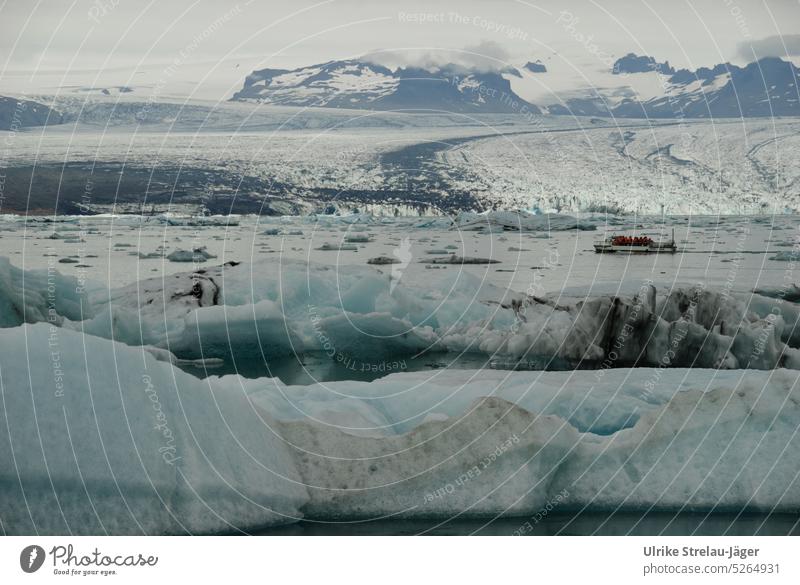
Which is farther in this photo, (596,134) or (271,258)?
(596,134)

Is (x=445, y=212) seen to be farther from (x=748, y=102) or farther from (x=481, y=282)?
(x=748, y=102)

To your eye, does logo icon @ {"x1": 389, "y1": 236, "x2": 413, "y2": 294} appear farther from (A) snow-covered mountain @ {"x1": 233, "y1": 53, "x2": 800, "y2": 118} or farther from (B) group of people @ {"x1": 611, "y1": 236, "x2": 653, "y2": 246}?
(B) group of people @ {"x1": 611, "y1": 236, "x2": 653, "y2": 246}

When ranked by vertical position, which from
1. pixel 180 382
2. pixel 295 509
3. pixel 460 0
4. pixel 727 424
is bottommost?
pixel 295 509

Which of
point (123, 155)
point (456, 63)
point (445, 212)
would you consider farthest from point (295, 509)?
point (456, 63)
